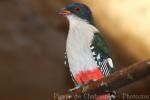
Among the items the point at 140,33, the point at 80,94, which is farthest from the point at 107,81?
the point at 140,33

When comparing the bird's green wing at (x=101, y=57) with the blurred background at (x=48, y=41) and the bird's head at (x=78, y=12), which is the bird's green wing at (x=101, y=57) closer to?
the bird's head at (x=78, y=12)

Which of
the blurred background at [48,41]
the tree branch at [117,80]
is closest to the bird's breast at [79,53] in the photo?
the tree branch at [117,80]

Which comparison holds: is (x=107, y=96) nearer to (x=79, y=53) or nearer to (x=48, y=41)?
(x=79, y=53)

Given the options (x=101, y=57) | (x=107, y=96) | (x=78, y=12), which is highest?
(x=78, y=12)

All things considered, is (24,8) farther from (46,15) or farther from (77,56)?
(77,56)

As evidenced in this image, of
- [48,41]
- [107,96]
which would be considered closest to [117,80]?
[107,96]

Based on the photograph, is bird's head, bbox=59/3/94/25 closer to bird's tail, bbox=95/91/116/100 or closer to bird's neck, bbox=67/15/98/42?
bird's neck, bbox=67/15/98/42
